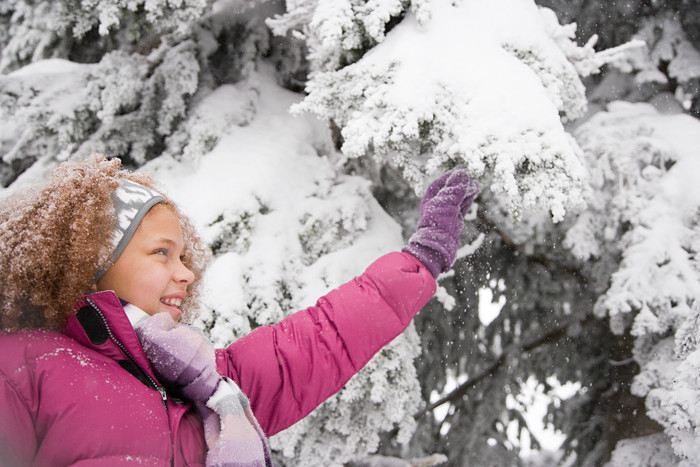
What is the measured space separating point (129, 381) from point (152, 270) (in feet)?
1.06

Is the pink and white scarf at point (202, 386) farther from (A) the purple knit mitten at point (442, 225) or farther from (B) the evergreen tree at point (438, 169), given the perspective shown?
(B) the evergreen tree at point (438, 169)

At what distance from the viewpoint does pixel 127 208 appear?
131 centimetres

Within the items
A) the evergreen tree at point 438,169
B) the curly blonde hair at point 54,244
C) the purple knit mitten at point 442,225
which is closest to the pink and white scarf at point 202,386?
the curly blonde hair at point 54,244

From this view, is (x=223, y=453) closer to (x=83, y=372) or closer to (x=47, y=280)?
(x=83, y=372)

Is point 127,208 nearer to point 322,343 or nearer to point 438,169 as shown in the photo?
point 322,343

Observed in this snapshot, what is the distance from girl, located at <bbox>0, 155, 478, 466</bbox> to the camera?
0.98 metres

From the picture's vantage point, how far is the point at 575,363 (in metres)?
3.71

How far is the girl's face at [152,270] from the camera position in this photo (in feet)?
4.17

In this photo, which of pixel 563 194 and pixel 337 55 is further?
pixel 337 55

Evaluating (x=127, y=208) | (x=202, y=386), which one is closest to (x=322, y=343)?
(x=202, y=386)

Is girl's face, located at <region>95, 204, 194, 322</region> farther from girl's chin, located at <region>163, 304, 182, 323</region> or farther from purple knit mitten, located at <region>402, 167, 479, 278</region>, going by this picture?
purple knit mitten, located at <region>402, 167, 479, 278</region>

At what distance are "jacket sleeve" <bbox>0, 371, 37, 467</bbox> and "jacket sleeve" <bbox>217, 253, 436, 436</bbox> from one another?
60 centimetres

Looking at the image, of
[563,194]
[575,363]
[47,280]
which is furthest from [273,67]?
[575,363]

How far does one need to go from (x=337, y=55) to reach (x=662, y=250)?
2226 mm
